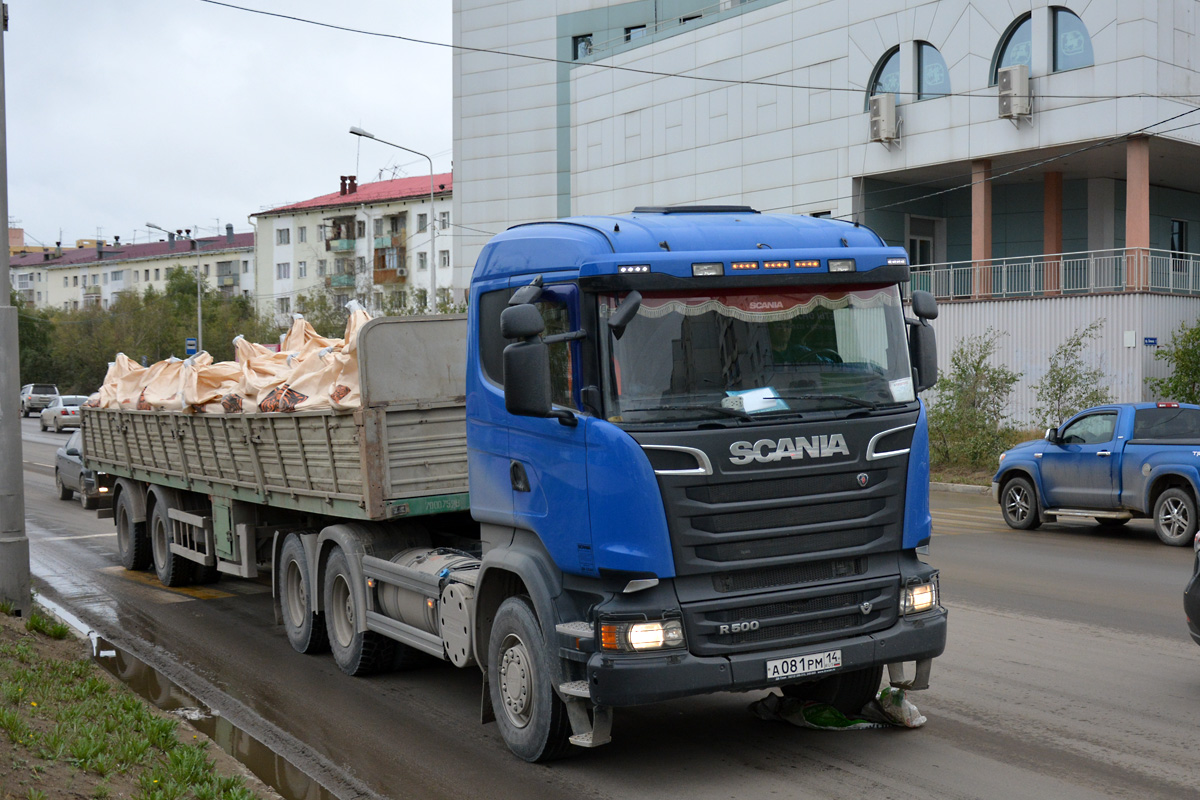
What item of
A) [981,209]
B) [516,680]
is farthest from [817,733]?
[981,209]

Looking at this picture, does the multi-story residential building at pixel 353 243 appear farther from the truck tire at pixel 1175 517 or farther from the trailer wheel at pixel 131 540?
the truck tire at pixel 1175 517

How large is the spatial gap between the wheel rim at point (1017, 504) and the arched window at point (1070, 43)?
55.2 feet

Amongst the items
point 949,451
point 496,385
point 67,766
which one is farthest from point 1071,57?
point 67,766

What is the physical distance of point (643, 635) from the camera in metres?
Result: 5.67

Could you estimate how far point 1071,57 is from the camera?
2973 cm

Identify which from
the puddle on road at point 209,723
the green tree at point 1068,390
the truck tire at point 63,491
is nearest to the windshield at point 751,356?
the puddle on road at point 209,723

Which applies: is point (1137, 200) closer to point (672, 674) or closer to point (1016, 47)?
point (1016, 47)

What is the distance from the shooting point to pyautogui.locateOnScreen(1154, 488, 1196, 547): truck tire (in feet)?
46.9

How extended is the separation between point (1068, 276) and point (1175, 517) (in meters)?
18.1

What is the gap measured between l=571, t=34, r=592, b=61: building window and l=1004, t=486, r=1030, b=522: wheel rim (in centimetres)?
3829

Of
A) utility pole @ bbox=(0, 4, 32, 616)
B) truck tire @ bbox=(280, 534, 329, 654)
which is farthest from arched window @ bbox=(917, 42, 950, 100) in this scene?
truck tire @ bbox=(280, 534, 329, 654)

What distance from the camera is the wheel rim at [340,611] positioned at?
8.90 metres

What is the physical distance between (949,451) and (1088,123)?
399 inches

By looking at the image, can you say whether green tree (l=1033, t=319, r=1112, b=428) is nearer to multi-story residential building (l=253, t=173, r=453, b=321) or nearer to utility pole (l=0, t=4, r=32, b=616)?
utility pole (l=0, t=4, r=32, b=616)
